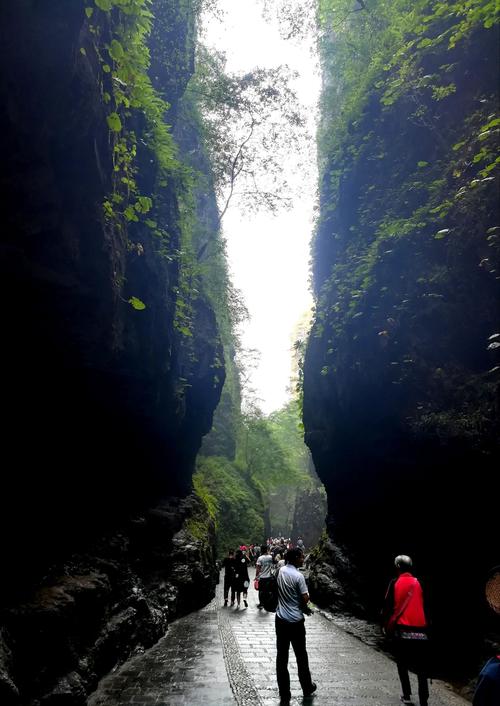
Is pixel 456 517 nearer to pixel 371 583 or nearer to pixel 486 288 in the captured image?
pixel 486 288

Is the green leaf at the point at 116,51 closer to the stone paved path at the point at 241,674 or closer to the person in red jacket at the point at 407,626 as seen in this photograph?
the person in red jacket at the point at 407,626

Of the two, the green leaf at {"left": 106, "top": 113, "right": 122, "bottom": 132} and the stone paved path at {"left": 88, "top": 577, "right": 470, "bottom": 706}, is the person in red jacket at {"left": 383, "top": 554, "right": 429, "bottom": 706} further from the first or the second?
the green leaf at {"left": 106, "top": 113, "right": 122, "bottom": 132}

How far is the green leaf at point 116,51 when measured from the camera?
5.36 m

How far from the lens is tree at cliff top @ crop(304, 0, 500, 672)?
760 centimetres

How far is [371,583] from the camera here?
12008mm

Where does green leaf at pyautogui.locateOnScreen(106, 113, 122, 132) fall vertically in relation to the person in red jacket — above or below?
above

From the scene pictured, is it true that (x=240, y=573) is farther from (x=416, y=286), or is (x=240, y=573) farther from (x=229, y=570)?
(x=416, y=286)

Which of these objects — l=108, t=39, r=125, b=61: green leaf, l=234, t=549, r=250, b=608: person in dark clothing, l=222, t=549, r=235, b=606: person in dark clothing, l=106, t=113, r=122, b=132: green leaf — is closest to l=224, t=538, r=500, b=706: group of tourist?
l=106, t=113, r=122, b=132: green leaf

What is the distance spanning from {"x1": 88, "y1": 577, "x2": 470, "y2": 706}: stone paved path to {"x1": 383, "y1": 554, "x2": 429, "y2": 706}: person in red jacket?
450mm

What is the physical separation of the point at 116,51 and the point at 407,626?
26.2 ft

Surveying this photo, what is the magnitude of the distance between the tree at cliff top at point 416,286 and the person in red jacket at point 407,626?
205cm

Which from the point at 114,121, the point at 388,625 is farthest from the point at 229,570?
the point at 114,121

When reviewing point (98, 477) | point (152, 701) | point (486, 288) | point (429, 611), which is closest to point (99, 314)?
point (98, 477)

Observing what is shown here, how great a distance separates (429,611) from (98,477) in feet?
23.0
